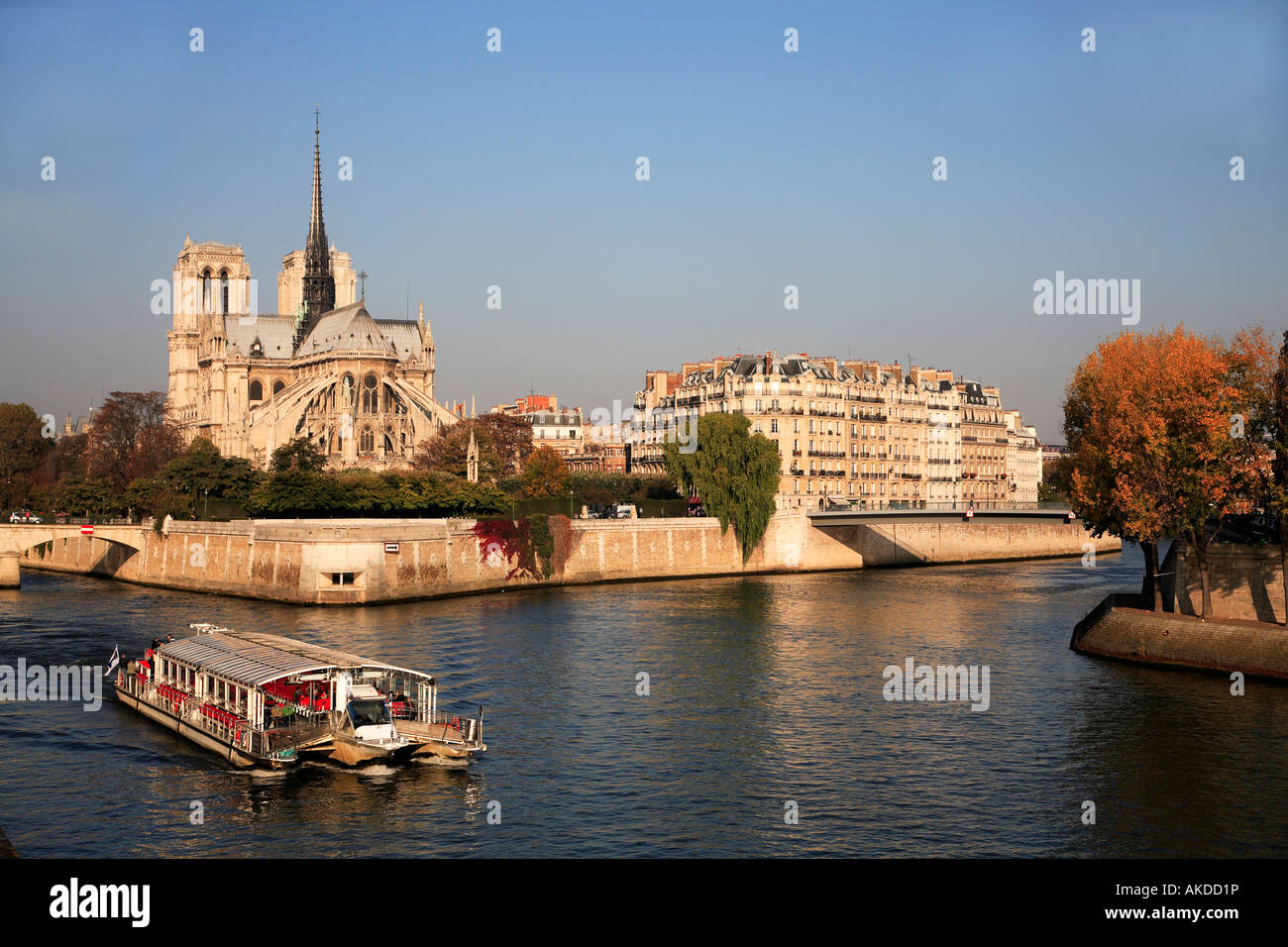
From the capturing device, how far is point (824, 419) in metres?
93.4

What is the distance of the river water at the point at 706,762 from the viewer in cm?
2355

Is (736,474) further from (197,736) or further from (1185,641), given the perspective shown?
(197,736)

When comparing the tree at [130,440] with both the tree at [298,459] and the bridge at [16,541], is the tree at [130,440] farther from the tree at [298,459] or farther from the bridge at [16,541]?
the bridge at [16,541]

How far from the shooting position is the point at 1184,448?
38.5m

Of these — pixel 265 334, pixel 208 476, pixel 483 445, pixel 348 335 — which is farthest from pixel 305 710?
pixel 265 334

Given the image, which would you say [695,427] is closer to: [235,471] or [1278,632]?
[235,471]

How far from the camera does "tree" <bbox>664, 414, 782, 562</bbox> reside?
71250 millimetres

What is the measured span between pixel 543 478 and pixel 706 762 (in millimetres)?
57400

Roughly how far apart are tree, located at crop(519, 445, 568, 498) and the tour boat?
49.1m

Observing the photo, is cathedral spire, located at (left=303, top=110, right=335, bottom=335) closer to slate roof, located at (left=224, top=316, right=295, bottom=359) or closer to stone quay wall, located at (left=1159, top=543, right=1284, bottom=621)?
slate roof, located at (left=224, top=316, right=295, bottom=359)

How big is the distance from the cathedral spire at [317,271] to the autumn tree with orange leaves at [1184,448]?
348 ft

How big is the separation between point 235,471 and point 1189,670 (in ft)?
172
